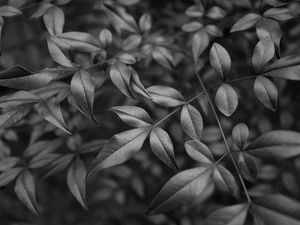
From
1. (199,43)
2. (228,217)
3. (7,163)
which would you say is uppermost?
(199,43)

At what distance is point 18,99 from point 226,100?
411 mm

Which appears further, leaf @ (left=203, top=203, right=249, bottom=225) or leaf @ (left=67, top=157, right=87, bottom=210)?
leaf @ (left=67, top=157, right=87, bottom=210)

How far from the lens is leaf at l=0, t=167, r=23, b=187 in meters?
0.84

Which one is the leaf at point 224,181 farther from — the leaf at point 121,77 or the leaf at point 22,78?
the leaf at point 22,78

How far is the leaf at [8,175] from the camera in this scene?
33.0 inches

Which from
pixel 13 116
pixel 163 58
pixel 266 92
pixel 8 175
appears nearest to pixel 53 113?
pixel 13 116

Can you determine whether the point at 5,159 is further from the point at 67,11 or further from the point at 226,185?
the point at 67,11

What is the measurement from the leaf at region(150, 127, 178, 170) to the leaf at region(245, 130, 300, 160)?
0.48 feet

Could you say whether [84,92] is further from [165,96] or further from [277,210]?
[277,210]

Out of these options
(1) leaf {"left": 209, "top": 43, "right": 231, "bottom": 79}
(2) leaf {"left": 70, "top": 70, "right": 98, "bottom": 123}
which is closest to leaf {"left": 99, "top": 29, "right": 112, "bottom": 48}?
(2) leaf {"left": 70, "top": 70, "right": 98, "bottom": 123}

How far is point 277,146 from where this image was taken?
68 centimetres

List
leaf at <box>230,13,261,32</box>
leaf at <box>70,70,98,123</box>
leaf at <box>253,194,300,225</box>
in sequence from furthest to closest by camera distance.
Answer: leaf at <box>230,13,261,32</box>
leaf at <box>70,70,98,123</box>
leaf at <box>253,194,300,225</box>

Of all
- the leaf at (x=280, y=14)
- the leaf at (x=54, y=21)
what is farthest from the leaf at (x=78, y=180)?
the leaf at (x=280, y=14)

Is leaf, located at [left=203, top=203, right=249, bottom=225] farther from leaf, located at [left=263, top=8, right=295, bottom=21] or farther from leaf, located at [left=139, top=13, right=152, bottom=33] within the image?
leaf, located at [left=139, top=13, right=152, bottom=33]
